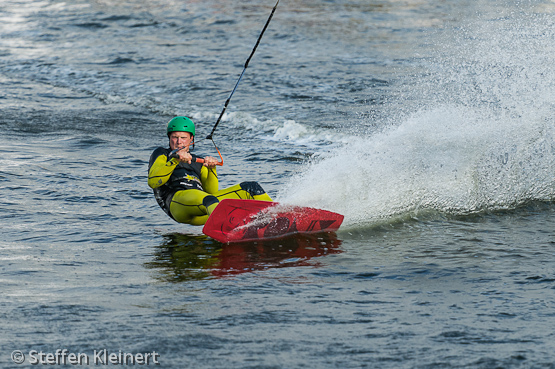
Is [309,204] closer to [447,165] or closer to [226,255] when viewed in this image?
[226,255]

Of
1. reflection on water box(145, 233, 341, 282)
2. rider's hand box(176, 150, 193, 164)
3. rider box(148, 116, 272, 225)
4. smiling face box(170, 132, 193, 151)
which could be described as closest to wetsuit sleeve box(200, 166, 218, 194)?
rider box(148, 116, 272, 225)

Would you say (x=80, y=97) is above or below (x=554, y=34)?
below

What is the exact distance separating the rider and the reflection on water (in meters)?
0.30

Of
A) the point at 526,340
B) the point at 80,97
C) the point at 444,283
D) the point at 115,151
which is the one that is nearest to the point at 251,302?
the point at 444,283

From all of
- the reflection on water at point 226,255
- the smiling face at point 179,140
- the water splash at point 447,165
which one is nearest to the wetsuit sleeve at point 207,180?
the smiling face at point 179,140

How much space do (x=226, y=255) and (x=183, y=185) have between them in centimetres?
127

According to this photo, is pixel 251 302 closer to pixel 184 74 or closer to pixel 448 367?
pixel 448 367

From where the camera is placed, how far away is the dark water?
4758mm

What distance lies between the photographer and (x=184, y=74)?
1859cm

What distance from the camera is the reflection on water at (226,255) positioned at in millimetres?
6344

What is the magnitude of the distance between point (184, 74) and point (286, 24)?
7412 mm

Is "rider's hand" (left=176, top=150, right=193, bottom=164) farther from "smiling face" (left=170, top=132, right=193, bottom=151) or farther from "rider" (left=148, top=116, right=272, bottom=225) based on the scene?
"smiling face" (left=170, top=132, right=193, bottom=151)

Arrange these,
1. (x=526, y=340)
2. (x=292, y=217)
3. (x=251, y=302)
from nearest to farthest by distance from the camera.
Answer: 1. (x=526, y=340)
2. (x=251, y=302)
3. (x=292, y=217)

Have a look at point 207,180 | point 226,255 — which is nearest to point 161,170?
point 207,180
